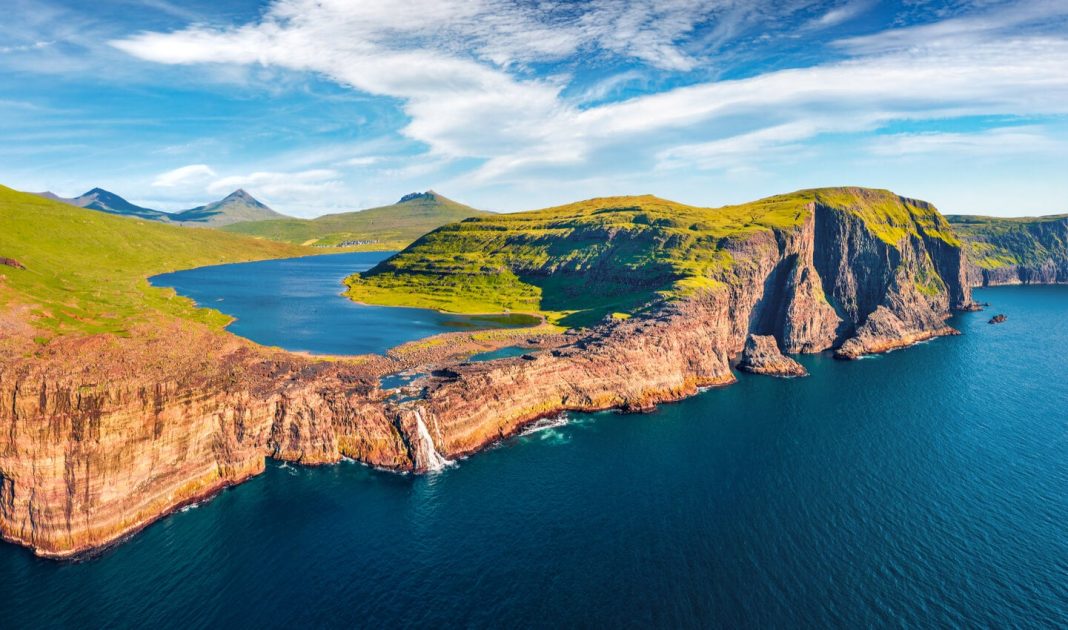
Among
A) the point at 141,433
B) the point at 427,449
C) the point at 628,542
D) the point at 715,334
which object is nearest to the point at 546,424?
the point at 427,449

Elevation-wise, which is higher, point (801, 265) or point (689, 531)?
point (801, 265)

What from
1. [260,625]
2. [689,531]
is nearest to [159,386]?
[260,625]

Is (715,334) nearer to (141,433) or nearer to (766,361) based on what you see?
(766,361)

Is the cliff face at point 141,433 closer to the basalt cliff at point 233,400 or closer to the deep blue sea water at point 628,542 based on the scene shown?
the basalt cliff at point 233,400

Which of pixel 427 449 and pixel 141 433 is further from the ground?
pixel 141 433

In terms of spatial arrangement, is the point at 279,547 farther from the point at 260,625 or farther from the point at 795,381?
the point at 795,381
